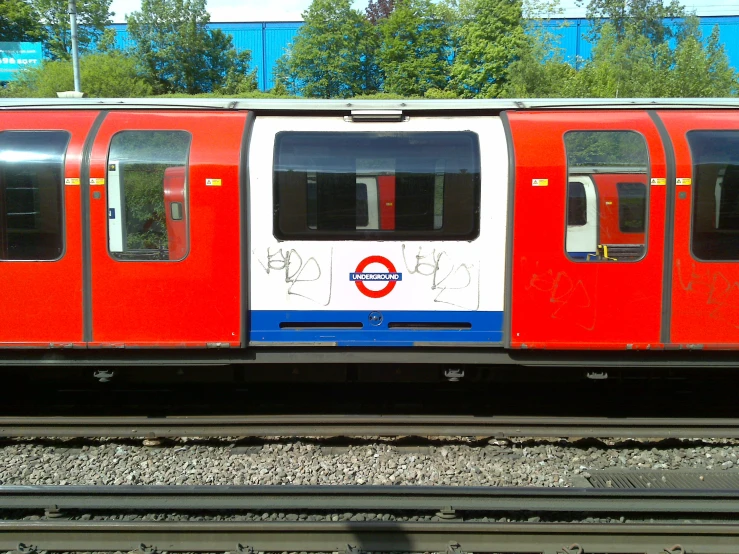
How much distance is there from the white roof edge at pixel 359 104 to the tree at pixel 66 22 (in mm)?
38319

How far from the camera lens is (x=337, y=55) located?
35.4 m

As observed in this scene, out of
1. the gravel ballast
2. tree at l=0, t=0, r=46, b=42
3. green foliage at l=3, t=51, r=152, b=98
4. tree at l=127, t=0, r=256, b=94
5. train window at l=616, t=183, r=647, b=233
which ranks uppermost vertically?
tree at l=0, t=0, r=46, b=42

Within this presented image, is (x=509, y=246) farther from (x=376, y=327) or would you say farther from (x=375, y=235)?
(x=376, y=327)

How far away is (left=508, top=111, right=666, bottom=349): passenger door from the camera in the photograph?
550 centimetres

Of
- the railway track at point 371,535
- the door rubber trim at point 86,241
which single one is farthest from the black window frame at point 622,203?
the door rubber trim at point 86,241

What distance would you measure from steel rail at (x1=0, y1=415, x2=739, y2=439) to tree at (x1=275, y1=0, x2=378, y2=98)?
1245 inches

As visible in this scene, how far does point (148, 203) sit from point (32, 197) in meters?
1.03

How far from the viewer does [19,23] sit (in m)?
40.8

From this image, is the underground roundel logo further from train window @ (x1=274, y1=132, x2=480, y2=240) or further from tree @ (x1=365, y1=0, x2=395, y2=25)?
tree @ (x1=365, y1=0, x2=395, y2=25)

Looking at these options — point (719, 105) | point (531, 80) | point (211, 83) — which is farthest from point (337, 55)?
point (719, 105)

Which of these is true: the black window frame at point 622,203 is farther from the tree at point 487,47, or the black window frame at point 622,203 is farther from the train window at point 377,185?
the tree at point 487,47

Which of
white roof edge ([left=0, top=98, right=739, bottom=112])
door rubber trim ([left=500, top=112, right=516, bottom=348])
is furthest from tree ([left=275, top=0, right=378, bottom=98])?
door rubber trim ([left=500, top=112, right=516, bottom=348])

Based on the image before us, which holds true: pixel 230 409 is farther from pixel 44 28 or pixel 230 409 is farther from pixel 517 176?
pixel 44 28

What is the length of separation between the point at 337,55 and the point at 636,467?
33.3 m
